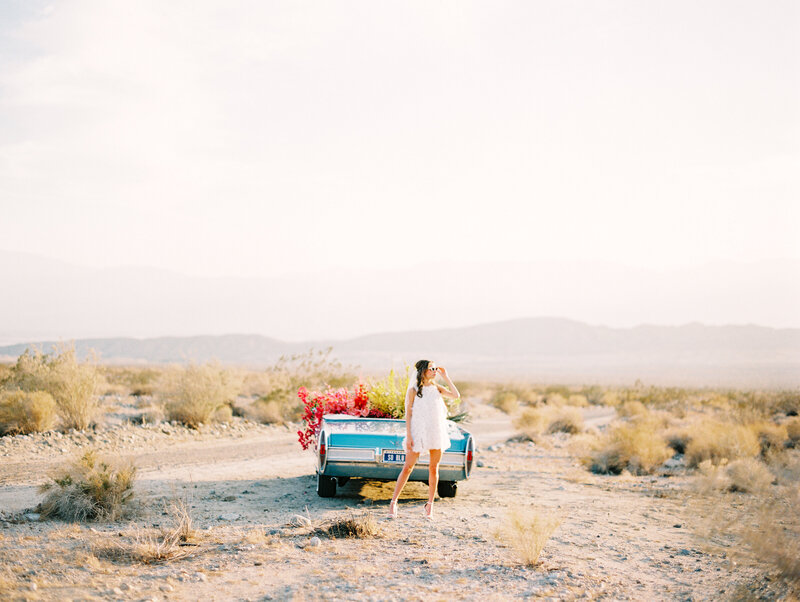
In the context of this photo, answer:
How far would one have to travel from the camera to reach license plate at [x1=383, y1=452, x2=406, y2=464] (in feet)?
29.4

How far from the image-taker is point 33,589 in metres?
5.58

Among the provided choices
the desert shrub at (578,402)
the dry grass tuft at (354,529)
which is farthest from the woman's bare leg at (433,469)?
the desert shrub at (578,402)

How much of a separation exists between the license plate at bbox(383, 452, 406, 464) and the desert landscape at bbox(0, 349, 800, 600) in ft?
2.21

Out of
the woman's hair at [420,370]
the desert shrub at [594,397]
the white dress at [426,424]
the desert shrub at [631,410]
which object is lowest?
the desert shrub at [594,397]

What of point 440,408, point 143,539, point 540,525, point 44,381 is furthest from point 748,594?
point 44,381

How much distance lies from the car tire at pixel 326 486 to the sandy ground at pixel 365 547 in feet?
0.36

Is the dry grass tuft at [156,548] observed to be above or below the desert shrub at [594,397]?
above

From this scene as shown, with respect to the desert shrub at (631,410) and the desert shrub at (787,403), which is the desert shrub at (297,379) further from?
the desert shrub at (787,403)

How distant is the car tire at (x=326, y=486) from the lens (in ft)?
32.3

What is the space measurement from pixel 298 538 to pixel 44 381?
13610 millimetres

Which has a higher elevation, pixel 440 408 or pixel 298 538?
pixel 440 408

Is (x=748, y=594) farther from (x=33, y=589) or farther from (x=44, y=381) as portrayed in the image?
(x=44, y=381)

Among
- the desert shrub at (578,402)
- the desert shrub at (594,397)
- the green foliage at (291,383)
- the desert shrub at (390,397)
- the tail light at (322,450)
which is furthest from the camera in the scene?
the desert shrub at (594,397)

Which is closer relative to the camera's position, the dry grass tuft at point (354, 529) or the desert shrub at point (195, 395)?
the dry grass tuft at point (354, 529)
